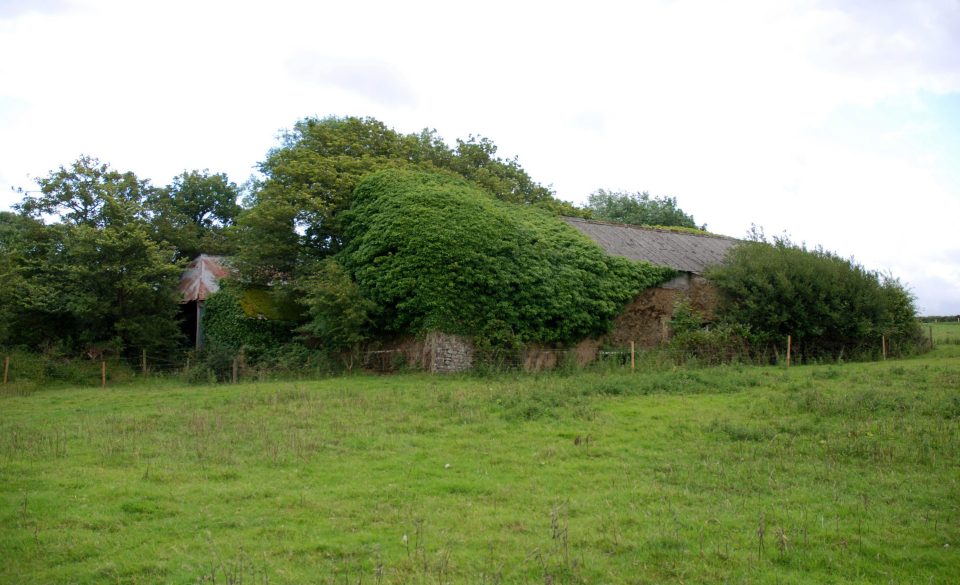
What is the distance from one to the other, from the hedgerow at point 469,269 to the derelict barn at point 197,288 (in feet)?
29.3

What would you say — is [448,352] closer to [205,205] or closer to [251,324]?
[251,324]

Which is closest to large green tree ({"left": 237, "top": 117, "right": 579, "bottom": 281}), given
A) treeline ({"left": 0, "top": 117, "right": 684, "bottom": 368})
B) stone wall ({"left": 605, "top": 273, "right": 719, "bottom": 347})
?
treeline ({"left": 0, "top": 117, "right": 684, "bottom": 368})

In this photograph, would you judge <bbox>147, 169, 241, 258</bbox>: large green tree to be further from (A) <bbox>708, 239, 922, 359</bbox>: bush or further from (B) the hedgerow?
(A) <bbox>708, 239, 922, 359</bbox>: bush

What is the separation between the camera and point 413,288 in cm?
2220

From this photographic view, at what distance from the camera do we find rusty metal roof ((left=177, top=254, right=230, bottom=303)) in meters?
31.0

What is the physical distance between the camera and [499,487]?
9828 mm

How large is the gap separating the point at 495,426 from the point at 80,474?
274 inches

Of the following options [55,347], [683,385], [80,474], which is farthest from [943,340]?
[55,347]

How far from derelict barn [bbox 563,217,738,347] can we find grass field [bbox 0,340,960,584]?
839 cm

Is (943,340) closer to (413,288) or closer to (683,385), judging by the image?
(683,385)

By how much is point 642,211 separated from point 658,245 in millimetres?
20744

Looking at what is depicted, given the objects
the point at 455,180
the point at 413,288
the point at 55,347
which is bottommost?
the point at 55,347

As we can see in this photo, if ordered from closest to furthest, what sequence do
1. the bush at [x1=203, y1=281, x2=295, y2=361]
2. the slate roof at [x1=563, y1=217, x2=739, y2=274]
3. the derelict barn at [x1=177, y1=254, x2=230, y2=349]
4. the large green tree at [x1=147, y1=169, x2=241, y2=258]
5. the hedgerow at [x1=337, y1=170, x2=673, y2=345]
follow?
1. the hedgerow at [x1=337, y1=170, x2=673, y2=345]
2. the bush at [x1=203, y1=281, x2=295, y2=361]
3. the slate roof at [x1=563, y1=217, x2=739, y2=274]
4. the derelict barn at [x1=177, y1=254, x2=230, y2=349]
5. the large green tree at [x1=147, y1=169, x2=241, y2=258]

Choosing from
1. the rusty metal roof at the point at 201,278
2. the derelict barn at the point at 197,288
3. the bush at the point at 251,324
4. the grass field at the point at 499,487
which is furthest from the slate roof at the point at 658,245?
the derelict barn at the point at 197,288
